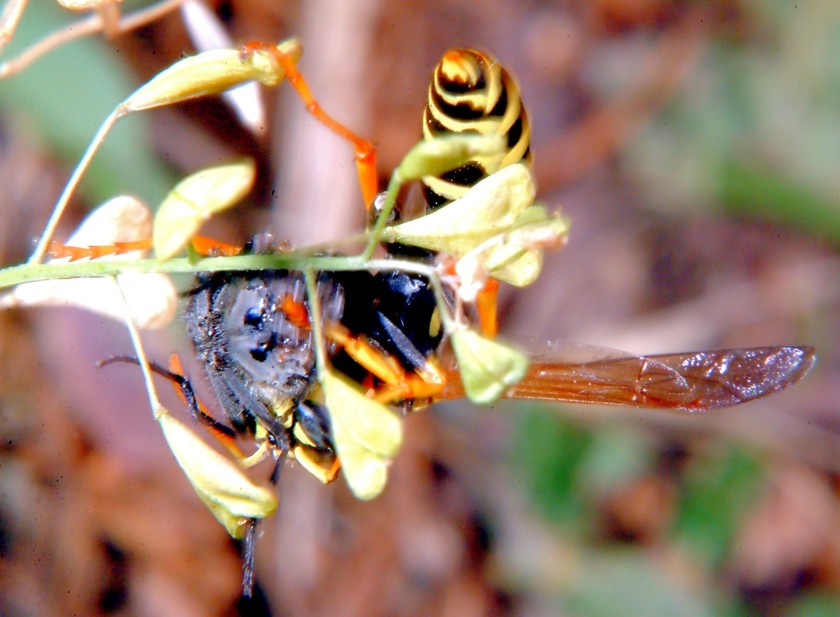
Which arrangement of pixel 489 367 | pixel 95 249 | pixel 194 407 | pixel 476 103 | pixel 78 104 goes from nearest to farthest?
pixel 489 367 < pixel 95 249 < pixel 194 407 < pixel 476 103 < pixel 78 104

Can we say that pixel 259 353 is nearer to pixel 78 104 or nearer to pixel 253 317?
pixel 253 317

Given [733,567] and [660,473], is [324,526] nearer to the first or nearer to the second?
[660,473]

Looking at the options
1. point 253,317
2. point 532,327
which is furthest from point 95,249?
point 532,327

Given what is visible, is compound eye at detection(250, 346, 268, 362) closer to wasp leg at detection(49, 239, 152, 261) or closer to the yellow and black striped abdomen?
wasp leg at detection(49, 239, 152, 261)

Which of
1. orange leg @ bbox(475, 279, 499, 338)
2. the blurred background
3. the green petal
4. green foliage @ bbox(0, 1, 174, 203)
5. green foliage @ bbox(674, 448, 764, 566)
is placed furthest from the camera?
green foliage @ bbox(674, 448, 764, 566)

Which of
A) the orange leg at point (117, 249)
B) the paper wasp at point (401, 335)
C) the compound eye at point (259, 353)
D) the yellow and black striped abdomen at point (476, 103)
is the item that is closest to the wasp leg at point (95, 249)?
the orange leg at point (117, 249)

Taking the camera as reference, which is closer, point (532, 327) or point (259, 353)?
point (259, 353)

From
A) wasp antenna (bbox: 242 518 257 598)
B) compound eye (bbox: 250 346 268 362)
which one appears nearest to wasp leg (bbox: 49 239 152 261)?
compound eye (bbox: 250 346 268 362)
